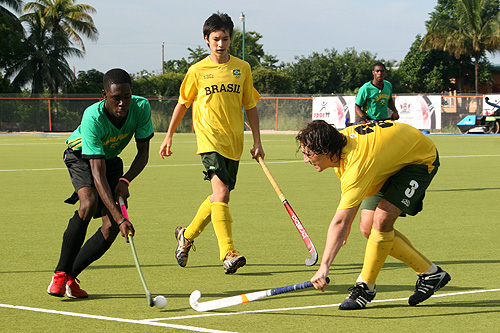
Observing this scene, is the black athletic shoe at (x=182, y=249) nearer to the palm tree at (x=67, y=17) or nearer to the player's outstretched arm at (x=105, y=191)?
the player's outstretched arm at (x=105, y=191)

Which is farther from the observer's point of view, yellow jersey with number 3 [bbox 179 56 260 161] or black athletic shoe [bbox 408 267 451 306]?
yellow jersey with number 3 [bbox 179 56 260 161]

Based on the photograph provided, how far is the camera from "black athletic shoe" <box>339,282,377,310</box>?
5234mm

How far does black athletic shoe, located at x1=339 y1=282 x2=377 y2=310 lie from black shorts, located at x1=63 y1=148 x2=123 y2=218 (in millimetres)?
2000

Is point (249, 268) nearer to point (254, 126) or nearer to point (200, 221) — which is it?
point (200, 221)

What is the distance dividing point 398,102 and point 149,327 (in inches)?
1413

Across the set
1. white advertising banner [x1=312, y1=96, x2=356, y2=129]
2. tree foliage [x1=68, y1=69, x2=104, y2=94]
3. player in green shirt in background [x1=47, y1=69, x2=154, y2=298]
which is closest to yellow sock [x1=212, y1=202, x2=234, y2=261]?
player in green shirt in background [x1=47, y1=69, x2=154, y2=298]

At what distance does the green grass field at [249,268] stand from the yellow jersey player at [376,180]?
0.25 m

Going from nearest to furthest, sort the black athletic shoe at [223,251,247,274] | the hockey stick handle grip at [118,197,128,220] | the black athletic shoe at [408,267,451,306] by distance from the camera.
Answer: the black athletic shoe at [408,267,451,306] < the hockey stick handle grip at [118,197,128,220] < the black athletic shoe at [223,251,247,274]

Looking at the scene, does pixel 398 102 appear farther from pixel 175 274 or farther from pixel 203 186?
pixel 175 274

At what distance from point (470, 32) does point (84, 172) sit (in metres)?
57.5

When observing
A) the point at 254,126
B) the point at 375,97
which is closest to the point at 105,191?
the point at 254,126

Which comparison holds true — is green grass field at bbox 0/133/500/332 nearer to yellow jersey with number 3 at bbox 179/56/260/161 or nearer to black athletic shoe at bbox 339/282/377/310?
black athletic shoe at bbox 339/282/377/310

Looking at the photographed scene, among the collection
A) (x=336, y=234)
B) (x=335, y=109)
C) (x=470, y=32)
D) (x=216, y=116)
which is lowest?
(x=335, y=109)

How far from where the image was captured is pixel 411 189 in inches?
204
